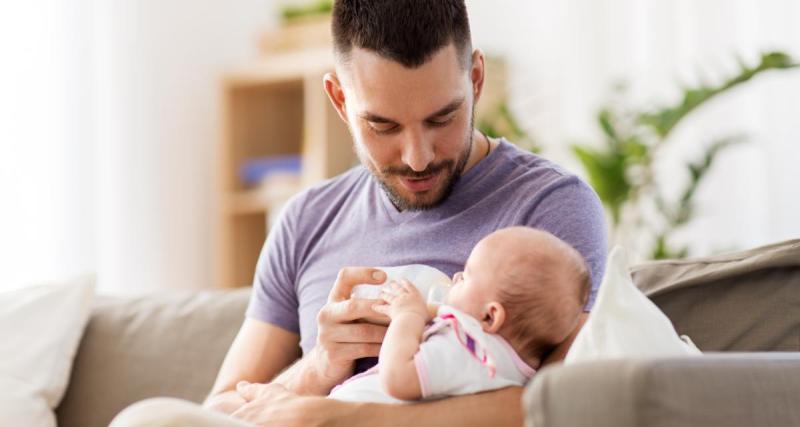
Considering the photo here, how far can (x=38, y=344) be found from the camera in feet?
6.89

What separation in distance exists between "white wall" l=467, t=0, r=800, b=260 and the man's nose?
1.77m

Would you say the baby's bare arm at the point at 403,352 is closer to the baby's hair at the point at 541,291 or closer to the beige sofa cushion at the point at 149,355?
the baby's hair at the point at 541,291

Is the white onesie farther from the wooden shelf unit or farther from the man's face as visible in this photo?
the wooden shelf unit

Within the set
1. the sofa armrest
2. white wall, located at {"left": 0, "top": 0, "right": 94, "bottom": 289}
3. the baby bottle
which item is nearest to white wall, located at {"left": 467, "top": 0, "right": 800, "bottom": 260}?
white wall, located at {"left": 0, "top": 0, "right": 94, "bottom": 289}

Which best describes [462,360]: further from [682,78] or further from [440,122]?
[682,78]

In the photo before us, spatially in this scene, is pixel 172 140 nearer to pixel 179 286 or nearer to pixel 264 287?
pixel 179 286

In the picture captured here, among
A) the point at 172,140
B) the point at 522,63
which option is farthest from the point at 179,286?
the point at 522,63

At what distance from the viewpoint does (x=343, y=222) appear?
1929 millimetres

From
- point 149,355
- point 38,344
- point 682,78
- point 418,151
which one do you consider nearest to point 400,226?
point 418,151

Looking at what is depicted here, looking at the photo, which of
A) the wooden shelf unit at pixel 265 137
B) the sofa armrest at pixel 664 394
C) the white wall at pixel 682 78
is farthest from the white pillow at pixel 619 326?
the wooden shelf unit at pixel 265 137

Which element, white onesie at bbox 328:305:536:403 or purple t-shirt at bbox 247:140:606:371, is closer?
white onesie at bbox 328:305:536:403

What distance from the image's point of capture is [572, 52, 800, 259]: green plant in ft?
10.1

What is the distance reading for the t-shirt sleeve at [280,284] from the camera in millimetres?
1969

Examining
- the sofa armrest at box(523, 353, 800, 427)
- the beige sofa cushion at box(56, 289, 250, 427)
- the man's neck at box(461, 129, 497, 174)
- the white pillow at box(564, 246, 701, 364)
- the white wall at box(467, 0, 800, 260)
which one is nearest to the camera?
the sofa armrest at box(523, 353, 800, 427)
